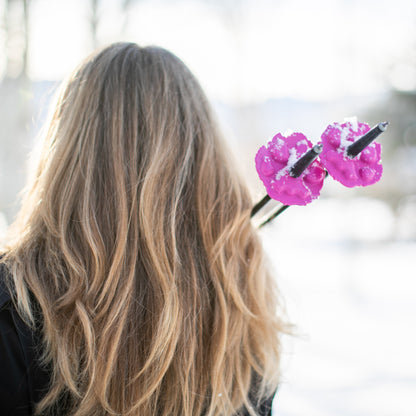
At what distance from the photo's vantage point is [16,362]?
103 centimetres

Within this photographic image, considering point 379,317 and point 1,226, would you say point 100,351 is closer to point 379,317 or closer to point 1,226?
point 379,317

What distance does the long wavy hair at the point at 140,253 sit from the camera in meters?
1.06

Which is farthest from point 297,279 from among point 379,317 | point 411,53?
point 411,53

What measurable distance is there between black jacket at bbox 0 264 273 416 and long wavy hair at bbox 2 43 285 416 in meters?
0.03

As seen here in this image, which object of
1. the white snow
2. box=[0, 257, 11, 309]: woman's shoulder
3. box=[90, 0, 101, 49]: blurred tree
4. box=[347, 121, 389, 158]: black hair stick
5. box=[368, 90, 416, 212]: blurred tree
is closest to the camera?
box=[347, 121, 389, 158]: black hair stick

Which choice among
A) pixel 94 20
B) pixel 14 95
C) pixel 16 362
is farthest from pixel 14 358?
pixel 94 20

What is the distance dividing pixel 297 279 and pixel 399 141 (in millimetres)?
4963

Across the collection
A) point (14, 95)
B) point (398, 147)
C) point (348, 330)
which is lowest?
point (348, 330)

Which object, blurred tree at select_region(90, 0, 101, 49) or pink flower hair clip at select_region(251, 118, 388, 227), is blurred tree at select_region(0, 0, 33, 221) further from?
pink flower hair clip at select_region(251, 118, 388, 227)

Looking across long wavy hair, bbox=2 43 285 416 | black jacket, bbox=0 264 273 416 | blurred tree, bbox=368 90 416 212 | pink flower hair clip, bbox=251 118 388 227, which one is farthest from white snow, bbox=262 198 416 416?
blurred tree, bbox=368 90 416 212

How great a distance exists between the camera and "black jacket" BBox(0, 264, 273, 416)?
3.33 feet

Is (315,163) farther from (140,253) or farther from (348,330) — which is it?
(348,330)

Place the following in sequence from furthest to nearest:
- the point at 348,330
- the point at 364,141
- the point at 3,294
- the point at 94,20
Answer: the point at 348,330
the point at 94,20
the point at 3,294
the point at 364,141

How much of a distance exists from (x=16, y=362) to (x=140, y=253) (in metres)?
0.40
